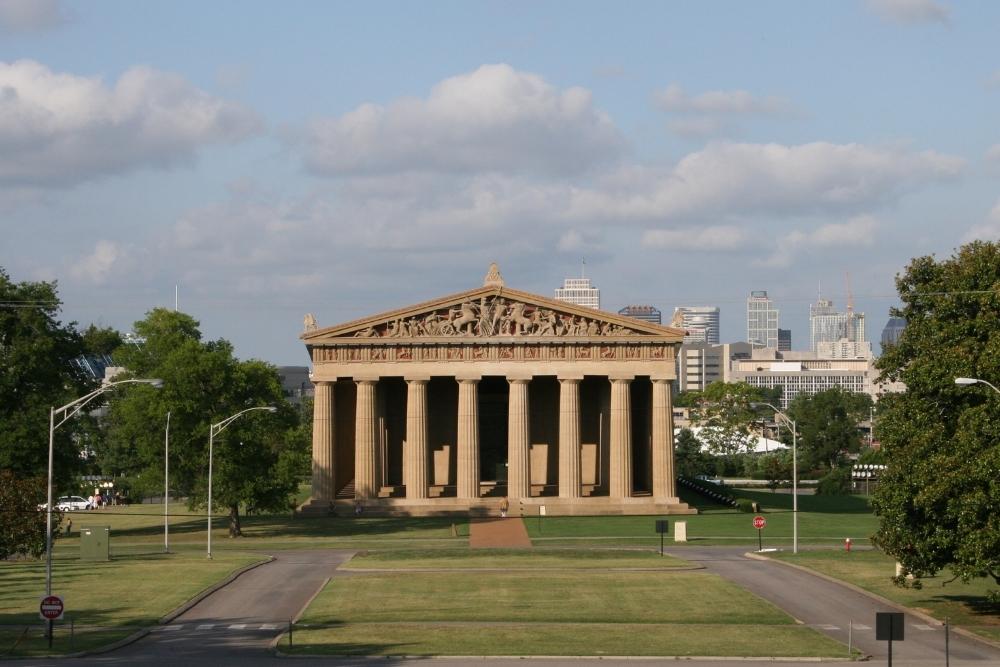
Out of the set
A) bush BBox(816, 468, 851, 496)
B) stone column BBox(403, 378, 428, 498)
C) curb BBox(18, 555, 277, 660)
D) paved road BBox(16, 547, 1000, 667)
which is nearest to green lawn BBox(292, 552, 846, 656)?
paved road BBox(16, 547, 1000, 667)

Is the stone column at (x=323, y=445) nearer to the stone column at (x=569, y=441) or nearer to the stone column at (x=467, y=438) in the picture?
the stone column at (x=467, y=438)

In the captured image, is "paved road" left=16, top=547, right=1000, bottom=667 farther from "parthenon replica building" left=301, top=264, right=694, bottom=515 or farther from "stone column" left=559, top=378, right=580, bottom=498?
"stone column" left=559, top=378, right=580, bottom=498

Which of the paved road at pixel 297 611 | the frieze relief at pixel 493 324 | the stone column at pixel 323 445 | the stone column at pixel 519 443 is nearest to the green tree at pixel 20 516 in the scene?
the paved road at pixel 297 611

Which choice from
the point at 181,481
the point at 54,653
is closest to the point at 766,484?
the point at 181,481

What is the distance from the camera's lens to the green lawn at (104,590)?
51.7m

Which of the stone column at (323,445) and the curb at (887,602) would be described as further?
the stone column at (323,445)

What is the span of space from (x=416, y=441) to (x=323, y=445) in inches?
261

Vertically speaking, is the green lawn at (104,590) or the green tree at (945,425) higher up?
the green tree at (945,425)

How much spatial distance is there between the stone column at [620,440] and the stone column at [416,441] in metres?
13.3

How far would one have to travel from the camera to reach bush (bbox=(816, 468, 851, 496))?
137 m

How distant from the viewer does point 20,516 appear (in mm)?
72812

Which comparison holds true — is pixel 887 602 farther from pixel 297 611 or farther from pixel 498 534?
pixel 498 534

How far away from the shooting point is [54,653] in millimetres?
46969

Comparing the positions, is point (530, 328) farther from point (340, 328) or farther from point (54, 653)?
point (54, 653)
